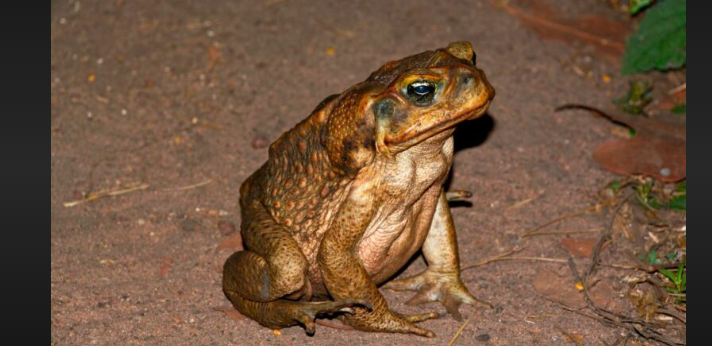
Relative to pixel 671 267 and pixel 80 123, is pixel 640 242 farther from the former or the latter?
pixel 80 123

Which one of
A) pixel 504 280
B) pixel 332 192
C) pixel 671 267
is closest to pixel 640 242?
pixel 671 267

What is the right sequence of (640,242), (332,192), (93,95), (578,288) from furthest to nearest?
1. (93,95)
2. (640,242)
3. (578,288)
4. (332,192)

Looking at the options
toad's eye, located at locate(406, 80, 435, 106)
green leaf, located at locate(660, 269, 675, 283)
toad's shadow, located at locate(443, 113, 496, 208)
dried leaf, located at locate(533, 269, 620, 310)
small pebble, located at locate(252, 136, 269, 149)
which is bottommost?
dried leaf, located at locate(533, 269, 620, 310)

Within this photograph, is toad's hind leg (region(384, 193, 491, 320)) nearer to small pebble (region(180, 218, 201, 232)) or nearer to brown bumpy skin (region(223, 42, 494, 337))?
brown bumpy skin (region(223, 42, 494, 337))

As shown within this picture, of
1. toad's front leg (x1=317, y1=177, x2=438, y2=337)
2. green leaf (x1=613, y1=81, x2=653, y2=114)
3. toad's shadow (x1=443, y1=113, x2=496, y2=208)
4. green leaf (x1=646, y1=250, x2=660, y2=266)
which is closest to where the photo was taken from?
toad's front leg (x1=317, y1=177, x2=438, y2=337)

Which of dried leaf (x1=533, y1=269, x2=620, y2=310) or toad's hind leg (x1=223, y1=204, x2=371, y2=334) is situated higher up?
toad's hind leg (x1=223, y1=204, x2=371, y2=334)

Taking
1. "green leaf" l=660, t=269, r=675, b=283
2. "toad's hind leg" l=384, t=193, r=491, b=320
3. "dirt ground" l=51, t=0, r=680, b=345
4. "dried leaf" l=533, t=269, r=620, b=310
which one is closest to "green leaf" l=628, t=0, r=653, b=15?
"dirt ground" l=51, t=0, r=680, b=345

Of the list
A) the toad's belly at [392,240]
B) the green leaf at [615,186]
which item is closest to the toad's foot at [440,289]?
the toad's belly at [392,240]
